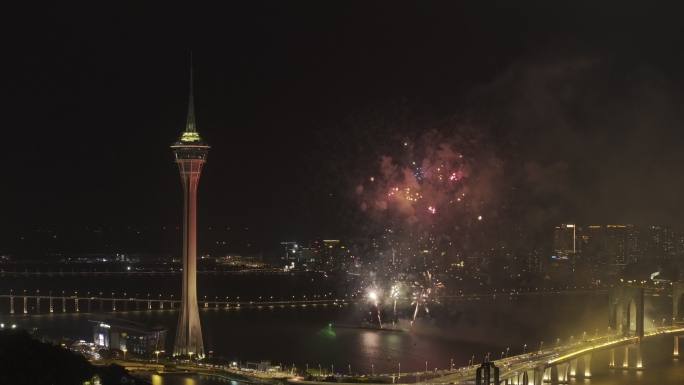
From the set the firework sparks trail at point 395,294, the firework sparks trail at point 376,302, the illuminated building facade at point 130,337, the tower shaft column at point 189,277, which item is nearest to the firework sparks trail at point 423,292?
the firework sparks trail at point 395,294

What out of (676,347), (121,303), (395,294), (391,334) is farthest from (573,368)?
(121,303)

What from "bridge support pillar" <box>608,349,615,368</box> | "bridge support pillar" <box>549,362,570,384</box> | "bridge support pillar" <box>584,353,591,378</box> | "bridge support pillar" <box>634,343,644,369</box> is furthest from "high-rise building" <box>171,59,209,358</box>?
"bridge support pillar" <box>634,343,644,369</box>

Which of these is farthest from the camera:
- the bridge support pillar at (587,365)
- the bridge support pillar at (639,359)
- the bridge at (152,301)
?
the bridge at (152,301)

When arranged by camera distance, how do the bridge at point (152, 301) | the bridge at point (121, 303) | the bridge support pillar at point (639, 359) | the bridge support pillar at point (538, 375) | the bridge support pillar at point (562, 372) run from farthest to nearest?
1. the bridge at point (152, 301)
2. the bridge at point (121, 303)
3. the bridge support pillar at point (639, 359)
4. the bridge support pillar at point (562, 372)
5. the bridge support pillar at point (538, 375)

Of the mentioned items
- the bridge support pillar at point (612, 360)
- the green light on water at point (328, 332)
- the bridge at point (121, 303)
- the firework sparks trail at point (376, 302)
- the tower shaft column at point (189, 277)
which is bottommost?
the bridge at point (121, 303)

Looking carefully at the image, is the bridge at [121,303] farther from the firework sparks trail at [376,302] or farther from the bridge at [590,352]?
the bridge at [590,352]

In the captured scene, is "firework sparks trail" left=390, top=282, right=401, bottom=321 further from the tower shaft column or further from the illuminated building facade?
the tower shaft column

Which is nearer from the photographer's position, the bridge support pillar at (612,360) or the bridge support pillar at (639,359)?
Result: the bridge support pillar at (639,359)

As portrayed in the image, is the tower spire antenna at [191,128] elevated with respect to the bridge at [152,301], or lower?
elevated
